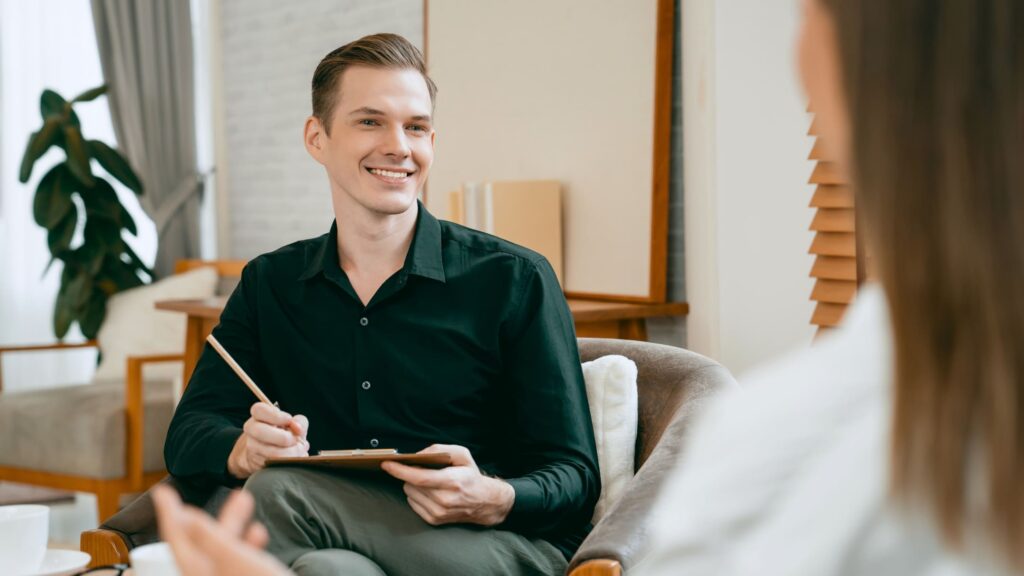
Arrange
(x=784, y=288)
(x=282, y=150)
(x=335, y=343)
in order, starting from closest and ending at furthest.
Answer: (x=335, y=343)
(x=784, y=288)
(x=282, y=150)

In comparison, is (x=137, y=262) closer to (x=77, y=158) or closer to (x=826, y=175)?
(x=77, y=158)

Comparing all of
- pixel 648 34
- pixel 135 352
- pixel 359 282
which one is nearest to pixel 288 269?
pixel 359 282

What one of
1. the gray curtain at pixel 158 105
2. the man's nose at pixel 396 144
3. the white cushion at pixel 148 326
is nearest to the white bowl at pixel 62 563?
the man's nose at pixel 396 144

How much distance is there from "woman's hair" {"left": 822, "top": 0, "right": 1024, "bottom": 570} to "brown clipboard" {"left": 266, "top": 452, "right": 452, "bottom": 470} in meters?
1.07

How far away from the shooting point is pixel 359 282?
1.97 metres

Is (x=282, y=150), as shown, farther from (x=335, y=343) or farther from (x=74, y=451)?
(x=335, y=343)

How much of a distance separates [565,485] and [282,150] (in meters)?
3.90

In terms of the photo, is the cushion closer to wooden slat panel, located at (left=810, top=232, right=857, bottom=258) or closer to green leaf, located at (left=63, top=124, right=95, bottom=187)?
green leaf, located at (left=63, top=124, right=95, bottom=187)

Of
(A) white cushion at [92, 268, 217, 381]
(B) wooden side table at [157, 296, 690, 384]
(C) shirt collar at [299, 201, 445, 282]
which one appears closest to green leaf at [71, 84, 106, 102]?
(A) white cushion at [92, 268, 217, 381]

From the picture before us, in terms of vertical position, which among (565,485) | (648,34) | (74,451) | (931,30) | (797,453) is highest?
(648,34)

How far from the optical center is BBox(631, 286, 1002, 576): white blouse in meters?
0.54

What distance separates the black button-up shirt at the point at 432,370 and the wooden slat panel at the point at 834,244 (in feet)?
2.76

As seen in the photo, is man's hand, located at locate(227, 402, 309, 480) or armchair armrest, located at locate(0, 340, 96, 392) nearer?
man's hand, located at locate(227, 402, 309, 480)

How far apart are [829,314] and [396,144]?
1095 mm
